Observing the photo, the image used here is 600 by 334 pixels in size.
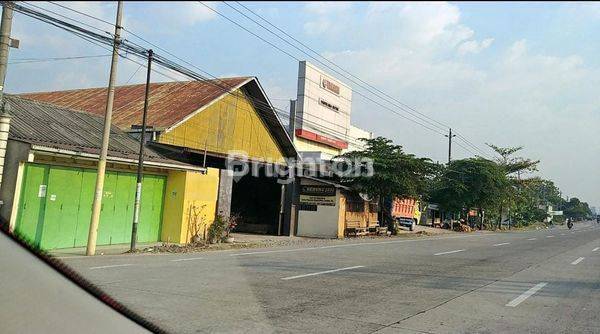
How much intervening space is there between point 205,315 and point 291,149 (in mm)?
24944

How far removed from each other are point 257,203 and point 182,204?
9325 millimetres

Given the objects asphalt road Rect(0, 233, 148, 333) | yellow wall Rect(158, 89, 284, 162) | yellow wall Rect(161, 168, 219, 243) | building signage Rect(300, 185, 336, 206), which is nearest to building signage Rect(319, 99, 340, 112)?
yellow wall Rect(158, 89, 284, 162)

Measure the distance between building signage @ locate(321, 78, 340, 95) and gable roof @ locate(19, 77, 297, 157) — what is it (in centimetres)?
1241

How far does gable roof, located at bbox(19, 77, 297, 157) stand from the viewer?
76.1ft

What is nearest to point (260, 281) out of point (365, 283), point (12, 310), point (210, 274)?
point (210, 274)

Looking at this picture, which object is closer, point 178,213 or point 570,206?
point 178,213

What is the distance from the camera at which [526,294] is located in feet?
30.6

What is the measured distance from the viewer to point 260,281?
9797 mm

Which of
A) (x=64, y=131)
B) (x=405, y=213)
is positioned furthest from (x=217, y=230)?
(x=405, y=213)

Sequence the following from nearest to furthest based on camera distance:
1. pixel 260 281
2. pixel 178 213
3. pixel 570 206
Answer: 1. pixel 260 281
2. pixel 178 213
3. pixel 570 206

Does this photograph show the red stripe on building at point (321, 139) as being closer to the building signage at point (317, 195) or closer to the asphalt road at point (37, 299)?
the building signage at point (317, 195)

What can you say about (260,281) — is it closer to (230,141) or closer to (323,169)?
(230,141)

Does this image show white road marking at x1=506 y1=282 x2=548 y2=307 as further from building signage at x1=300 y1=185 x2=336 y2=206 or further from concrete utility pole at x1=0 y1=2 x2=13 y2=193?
building signage at x1=300 y1=185 x2=336 y2=206

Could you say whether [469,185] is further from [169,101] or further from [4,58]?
[4,58]
